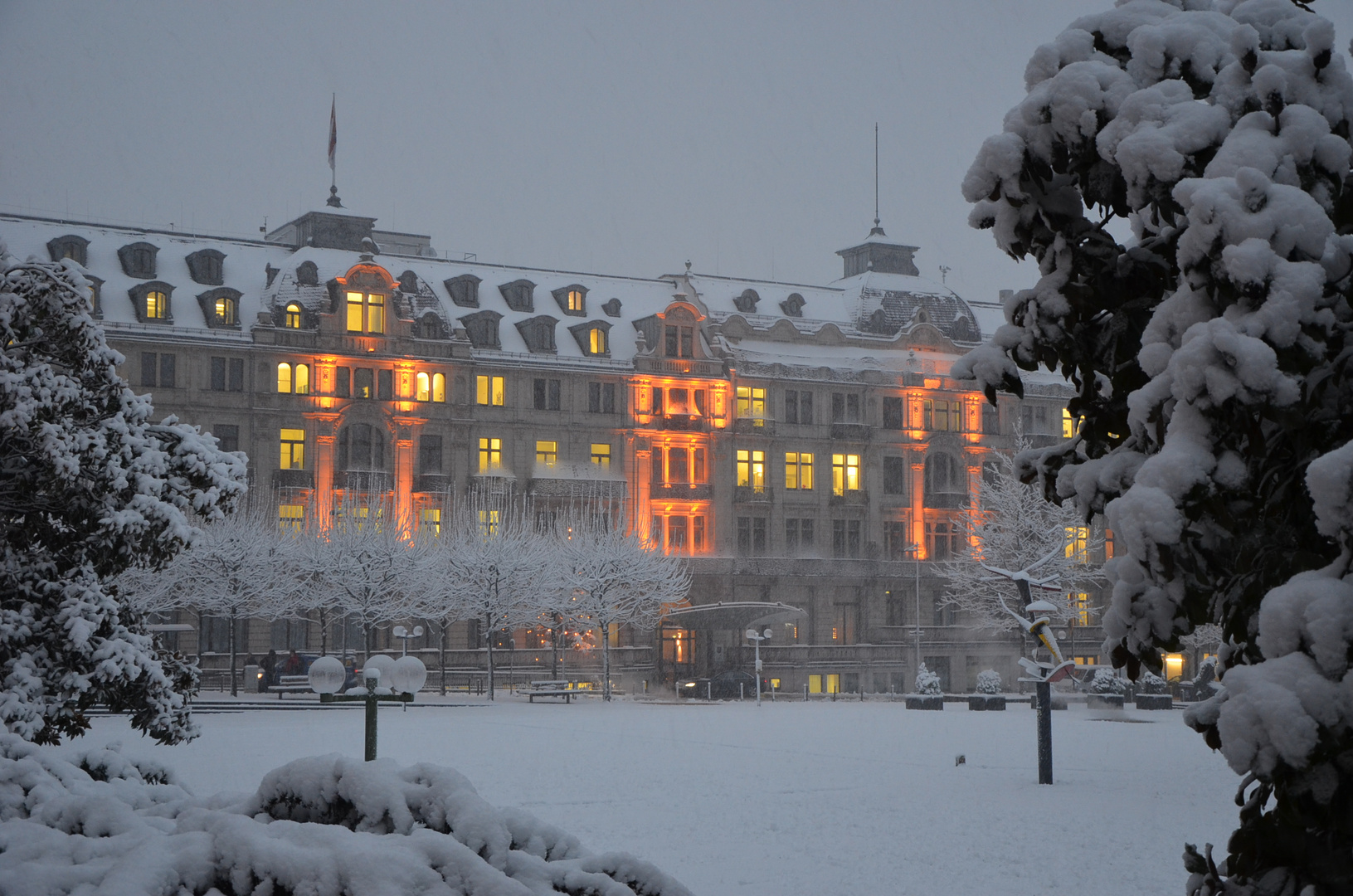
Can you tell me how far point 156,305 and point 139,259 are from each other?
278 centimetres

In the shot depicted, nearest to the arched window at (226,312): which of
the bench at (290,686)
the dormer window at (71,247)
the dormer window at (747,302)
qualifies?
the dormer window at (71,247)

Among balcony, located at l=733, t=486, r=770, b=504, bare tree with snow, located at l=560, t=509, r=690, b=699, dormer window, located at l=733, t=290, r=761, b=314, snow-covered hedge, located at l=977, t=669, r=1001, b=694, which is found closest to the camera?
snow-covered hedge, located at l=977, t=669, r=1001, b=694

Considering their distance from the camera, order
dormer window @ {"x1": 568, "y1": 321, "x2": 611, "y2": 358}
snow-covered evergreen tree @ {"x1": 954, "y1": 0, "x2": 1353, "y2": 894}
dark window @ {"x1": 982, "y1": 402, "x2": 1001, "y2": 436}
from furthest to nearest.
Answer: dark window @ {"x1": 982, "y1": 402, "x2": 1001, "y2": 436}
dormer window @ {"x1": 568, "y1": 321, "x2": 611, "y2": 358}
snow-covered evergreen tree @ {"x1": 954, "y1": 0, "x2": 1353, "y2": 894}

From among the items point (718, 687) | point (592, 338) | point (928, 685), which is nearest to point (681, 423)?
point (592, 338)

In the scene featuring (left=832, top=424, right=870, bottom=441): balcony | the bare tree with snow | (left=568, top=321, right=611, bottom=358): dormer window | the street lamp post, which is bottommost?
the street lamp post

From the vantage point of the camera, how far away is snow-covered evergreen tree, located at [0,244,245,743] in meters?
15.6

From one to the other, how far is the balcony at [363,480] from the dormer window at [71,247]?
13861mm

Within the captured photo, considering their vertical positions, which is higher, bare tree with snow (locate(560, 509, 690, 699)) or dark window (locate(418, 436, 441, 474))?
dark window (locate(418, 436, 441, 474))

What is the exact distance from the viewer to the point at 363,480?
2399 inches

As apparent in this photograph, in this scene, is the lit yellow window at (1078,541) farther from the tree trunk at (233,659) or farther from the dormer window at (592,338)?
the tree trunk at (233,659)

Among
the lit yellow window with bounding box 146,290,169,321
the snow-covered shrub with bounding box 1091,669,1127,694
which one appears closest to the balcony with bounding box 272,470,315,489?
the lit yellow window with bounding box 146,290,169,321

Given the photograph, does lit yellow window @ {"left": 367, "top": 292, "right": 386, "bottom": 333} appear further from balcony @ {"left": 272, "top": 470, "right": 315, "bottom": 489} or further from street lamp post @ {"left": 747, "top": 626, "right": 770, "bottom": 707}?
street lamp post @ {"left": 747, "top": 626, "right": 770, "bottom": 707}

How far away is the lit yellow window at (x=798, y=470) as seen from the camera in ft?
228

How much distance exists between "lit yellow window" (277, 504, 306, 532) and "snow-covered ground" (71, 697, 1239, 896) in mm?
21498
